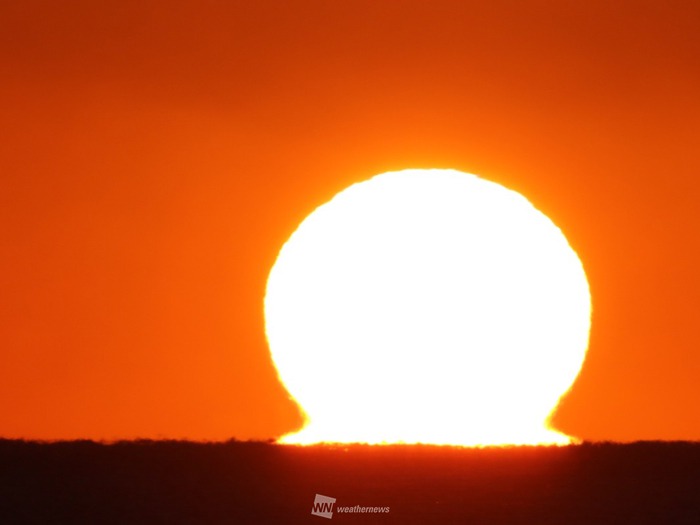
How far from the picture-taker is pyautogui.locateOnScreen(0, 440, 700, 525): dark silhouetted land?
14.7 feet

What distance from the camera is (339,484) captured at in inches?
182

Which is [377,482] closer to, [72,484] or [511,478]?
[511,478]

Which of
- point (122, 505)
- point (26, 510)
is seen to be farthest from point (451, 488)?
point (26, 510)

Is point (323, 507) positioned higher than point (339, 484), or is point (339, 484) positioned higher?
point (339, 484)

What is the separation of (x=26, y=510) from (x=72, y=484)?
18cm

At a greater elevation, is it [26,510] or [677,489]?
[677,489]

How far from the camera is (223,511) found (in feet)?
14.7

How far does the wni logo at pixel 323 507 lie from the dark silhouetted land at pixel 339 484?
2 centimetres

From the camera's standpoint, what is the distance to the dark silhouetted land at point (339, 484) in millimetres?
4492

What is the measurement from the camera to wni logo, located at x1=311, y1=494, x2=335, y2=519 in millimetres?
4504

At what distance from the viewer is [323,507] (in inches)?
179

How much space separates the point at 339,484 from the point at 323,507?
0.12m

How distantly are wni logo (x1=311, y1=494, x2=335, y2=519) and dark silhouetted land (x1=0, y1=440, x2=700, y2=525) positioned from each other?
2 centimetres

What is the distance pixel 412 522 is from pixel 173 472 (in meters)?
0.90
